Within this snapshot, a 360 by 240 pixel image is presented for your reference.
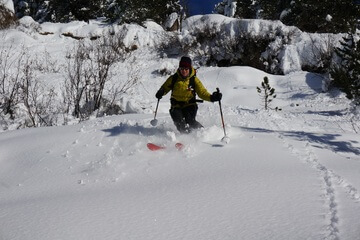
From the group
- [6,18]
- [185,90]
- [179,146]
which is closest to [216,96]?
[185,90]

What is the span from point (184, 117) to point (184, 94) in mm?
410

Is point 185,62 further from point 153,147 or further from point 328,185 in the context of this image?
point 328,185

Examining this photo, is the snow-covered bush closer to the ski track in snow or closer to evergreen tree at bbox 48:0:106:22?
evergreen tree at bbox 48:0:106:22

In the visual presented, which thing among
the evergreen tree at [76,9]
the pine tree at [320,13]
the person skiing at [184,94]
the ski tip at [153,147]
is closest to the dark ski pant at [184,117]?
the person skiing at [184,94]

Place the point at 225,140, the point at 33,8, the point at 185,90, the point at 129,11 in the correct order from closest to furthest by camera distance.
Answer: the point at 225,140
the point at 185,90
the point at 129,11
the point at 33,8

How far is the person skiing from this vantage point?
203 inches

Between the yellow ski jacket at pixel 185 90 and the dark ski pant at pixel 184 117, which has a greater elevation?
the yellow ski jacket at pixel 185 90

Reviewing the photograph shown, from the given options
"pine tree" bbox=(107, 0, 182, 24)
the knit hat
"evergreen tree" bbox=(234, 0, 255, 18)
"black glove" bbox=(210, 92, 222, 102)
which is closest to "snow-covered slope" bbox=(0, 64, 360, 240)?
"black glove" bbox=(210, 92, 222, 102)

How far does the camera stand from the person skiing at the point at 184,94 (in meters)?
5.17

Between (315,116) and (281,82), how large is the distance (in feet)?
18.1

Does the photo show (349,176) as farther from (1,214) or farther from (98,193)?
(1,214)

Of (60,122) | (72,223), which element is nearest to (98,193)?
(72,223)

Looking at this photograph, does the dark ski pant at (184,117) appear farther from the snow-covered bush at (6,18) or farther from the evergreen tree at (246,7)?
the evergreen tree at (246,7)

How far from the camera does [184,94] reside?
5.27 meters
